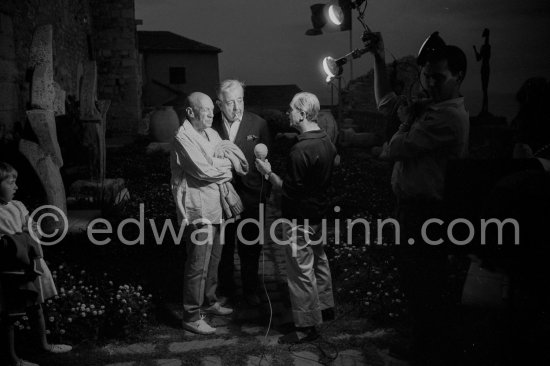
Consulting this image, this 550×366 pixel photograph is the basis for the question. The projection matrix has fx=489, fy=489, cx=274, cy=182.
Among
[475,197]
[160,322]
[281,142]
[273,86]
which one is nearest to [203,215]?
[160,322]

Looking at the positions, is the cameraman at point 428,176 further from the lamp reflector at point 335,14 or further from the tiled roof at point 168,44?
the tiled roof at point 168,44

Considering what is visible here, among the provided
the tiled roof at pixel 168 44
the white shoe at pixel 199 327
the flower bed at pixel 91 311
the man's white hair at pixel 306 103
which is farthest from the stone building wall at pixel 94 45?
the tiled roof at pixel 168 44

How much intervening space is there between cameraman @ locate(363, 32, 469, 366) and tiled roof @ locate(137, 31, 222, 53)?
3972 centimetres

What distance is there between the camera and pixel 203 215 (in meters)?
4.30

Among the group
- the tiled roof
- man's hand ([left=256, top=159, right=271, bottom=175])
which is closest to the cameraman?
man's hand ([left=256, top=159, right=271, bottom=175])

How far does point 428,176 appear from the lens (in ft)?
12.2

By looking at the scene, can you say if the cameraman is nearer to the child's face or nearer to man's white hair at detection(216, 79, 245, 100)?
man's white hair at detection(216, 79, 245, 100)

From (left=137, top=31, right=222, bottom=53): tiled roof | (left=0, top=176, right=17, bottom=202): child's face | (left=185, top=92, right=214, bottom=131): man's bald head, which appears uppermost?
(left=137, top=31, right=222, bottom=53): tiled roof

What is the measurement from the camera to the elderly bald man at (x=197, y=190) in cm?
423

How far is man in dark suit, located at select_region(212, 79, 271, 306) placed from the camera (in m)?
4.62

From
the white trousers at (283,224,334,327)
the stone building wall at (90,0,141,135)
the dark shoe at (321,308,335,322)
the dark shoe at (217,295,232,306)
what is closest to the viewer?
the white trousers at (283,224,334,327)

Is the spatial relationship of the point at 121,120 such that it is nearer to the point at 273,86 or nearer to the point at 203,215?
the point at 203,215

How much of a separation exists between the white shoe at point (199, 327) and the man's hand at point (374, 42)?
9.29 feet

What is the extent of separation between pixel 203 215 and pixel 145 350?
124 cm
